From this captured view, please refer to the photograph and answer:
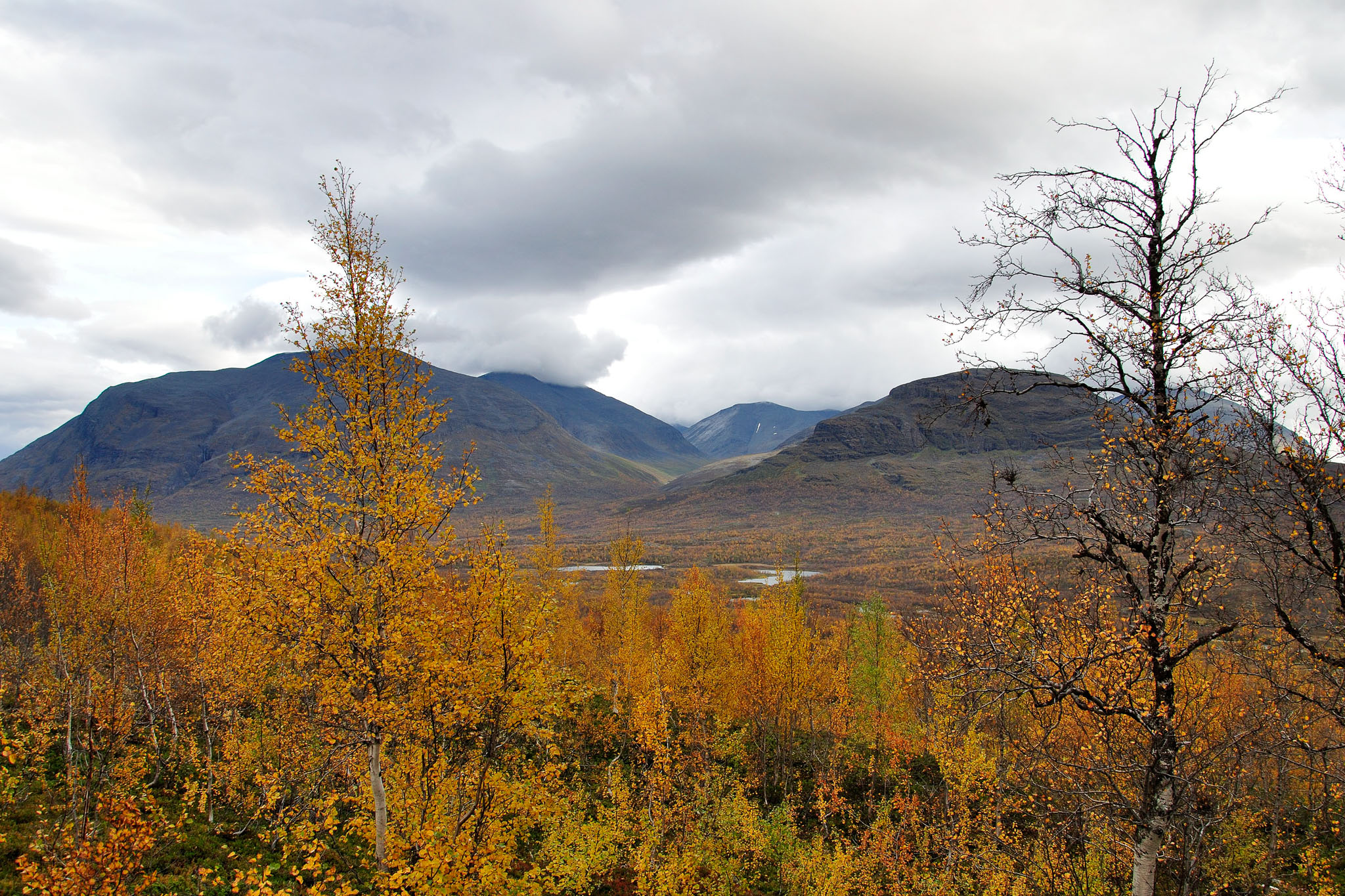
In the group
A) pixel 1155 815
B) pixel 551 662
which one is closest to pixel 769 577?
pixel 551 662

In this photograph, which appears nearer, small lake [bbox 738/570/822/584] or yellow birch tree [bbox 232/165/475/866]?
yellow birch tree [bbox 232/165/475/866]

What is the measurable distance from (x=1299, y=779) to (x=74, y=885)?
39.6 m

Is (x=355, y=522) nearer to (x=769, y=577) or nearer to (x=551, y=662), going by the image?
(x=551, y=662)

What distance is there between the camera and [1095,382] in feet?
27.7

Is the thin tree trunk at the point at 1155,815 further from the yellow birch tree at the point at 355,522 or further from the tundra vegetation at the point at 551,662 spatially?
the yellow birch tree at the point at 355,522

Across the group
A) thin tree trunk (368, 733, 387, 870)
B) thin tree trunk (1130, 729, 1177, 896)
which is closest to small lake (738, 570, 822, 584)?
thin tree trunk (368, 733, 387, 870)

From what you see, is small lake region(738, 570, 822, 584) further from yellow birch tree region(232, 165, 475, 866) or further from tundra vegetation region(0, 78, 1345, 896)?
yellow birch tree region(232, 165, 475, 866)

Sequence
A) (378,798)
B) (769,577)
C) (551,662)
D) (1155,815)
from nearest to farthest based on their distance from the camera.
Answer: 1. (1155,815)
2. (378,798)
3. (551,662)
4. (769,577)

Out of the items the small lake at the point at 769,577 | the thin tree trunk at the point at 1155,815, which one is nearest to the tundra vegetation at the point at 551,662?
the thin tree trunk at the point at 1155,815

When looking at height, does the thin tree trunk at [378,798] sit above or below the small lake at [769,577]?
above

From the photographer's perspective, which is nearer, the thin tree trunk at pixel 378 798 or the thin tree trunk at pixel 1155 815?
the thin tree trunk at pixel 1155 815

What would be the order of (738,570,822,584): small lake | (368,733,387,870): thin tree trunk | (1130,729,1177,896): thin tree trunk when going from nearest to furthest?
(1130,729,1177,896): thin tree trunk
(368,733,387,870): thin tree trunk
(738,570,822,584): small lake

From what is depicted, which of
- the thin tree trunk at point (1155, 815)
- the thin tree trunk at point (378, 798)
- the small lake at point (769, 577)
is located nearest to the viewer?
the thin tree trunk at point (1155, 815)

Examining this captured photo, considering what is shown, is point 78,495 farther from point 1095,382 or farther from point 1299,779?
point 1299,779
